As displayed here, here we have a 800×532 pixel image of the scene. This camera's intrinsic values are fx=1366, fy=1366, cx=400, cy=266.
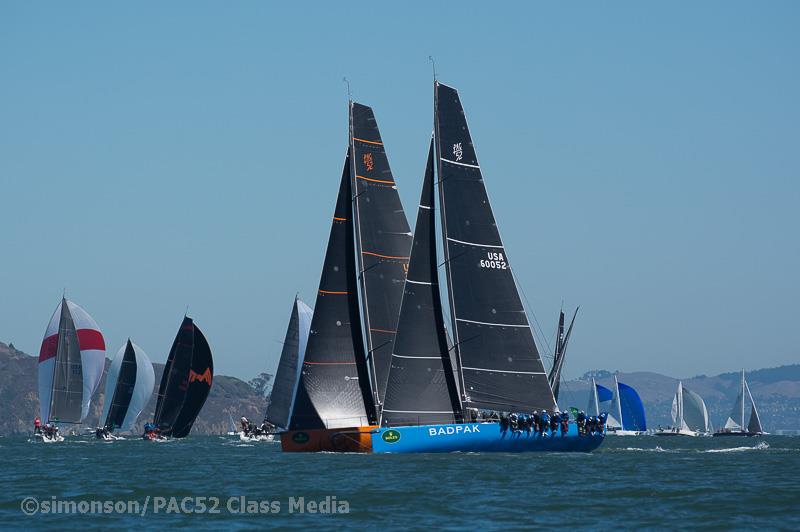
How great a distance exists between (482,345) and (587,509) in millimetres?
19217

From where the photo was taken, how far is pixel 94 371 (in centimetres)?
10081

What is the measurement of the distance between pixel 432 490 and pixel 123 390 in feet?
225

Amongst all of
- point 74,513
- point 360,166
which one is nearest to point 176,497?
point 74,513

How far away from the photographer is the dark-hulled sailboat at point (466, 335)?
54031 mm

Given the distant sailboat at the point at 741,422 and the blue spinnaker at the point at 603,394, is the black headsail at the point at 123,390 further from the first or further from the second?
the distant sailboat at the point at 741,422

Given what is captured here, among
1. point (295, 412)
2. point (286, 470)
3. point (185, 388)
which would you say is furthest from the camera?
point (185, 388)

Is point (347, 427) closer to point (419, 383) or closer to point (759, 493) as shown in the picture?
point (419, 383)

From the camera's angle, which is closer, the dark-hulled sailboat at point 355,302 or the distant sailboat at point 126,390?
the dark-hulled sailboat at point 355,302

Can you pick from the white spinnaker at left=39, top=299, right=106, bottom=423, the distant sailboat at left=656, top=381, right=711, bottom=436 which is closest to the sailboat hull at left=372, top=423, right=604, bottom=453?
the white spinnaker at left=39, top=299, right=106, bottom=423

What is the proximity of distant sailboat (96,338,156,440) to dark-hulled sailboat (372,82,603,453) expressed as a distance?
176 ft

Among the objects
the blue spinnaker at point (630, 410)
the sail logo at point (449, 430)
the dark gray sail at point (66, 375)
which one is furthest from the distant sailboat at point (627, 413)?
the sail logo at point (449, 430)

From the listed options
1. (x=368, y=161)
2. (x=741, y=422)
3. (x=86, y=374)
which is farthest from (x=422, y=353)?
(x=741, y=422)

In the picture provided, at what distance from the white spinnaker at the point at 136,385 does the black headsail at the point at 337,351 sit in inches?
1913

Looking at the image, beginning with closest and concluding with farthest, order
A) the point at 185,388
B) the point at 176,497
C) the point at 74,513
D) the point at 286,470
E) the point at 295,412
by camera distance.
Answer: the point at 74,513
the point at 176,497
the point at 286,470
the point at 295,412
the point at 185,388
